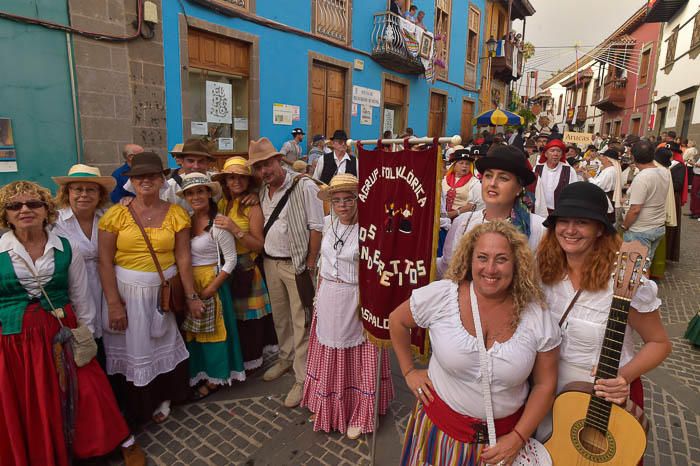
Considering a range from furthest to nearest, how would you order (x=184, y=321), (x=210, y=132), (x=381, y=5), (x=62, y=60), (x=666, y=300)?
1. (x=381, y=5)
2. (x=210, y=132)
3. (x=666, y=300)
4. (x=62, y=60)
5. (x=184, y=321)

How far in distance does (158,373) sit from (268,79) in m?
7.12

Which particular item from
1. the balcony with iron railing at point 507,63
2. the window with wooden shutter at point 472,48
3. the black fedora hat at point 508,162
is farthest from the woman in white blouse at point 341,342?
the balcony with iron railing at point 507,63

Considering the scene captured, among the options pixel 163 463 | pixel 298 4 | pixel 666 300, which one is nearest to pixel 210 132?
pixel 298 4

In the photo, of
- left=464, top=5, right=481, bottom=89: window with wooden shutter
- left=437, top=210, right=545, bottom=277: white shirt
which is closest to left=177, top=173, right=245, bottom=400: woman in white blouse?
left=437, top=210, right=545, bottom=277: white shirt

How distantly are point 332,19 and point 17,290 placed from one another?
9.82 metres

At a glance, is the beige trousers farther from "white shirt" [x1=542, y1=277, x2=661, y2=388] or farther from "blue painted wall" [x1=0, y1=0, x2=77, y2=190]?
"blue painted wall" [x1=0, y1=0, x2=77, y2=190]

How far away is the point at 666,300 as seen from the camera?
6133 mm

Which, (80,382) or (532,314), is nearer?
(532,314)

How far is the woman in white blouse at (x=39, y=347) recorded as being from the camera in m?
2.46

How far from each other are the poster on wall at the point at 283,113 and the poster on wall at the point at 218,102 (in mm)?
1080

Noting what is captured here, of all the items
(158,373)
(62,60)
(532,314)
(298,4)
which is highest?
(298,4)

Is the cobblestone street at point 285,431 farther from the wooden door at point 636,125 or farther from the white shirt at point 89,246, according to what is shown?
the wooden door at point 636,125

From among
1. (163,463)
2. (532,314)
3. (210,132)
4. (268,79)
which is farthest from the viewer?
(268,79)

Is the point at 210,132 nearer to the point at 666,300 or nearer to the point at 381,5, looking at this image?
the point at 381,5
